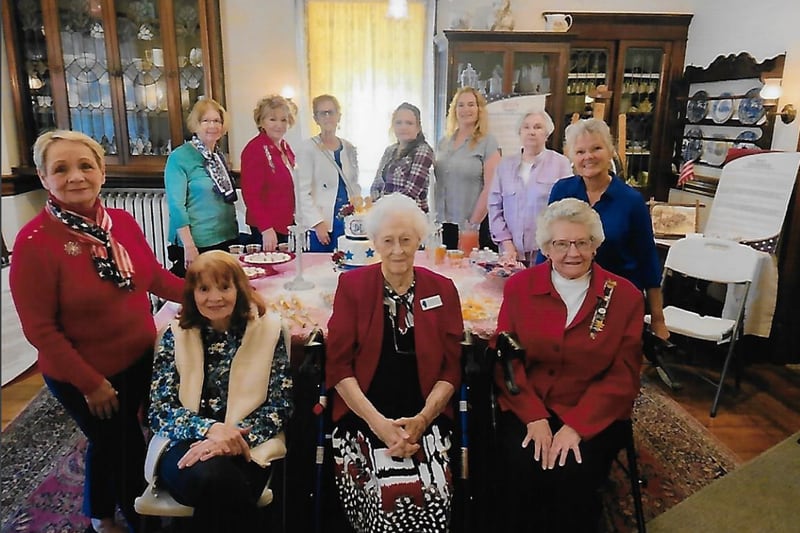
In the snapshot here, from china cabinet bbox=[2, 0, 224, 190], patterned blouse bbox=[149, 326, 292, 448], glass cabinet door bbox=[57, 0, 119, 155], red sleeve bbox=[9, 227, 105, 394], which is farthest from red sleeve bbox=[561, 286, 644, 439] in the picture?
glass cabinet door bbox=[57, 0, 119, 155]

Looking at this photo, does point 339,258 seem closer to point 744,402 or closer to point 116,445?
point 116,445

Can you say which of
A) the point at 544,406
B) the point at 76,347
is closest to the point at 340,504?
the point at 544,406

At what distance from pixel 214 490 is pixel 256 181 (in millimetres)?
2059

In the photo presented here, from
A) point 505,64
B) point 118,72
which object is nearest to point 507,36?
point 505,64

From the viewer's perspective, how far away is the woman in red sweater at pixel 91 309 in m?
1.63

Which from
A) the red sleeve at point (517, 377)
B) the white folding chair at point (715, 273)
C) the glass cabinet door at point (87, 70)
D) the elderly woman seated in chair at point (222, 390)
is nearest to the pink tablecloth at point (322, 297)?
the red sleeve at point (517, 377)

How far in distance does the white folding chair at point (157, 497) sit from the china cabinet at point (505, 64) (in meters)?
3.33

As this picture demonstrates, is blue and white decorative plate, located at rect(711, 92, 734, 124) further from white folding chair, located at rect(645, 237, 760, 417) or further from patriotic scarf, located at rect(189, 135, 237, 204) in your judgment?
patriotic scarf, located at rect(189, 135, 237, 204)

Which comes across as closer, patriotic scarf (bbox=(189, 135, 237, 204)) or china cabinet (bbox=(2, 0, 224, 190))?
patriotic scarf (bbox=(189, 135, 237, 204))

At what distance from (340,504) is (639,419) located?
1.71m

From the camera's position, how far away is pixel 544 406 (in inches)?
73.4

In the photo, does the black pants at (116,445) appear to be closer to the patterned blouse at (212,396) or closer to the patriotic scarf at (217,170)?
the patterned blouse at (212,396)

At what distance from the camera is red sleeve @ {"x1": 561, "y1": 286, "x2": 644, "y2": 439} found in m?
1.80

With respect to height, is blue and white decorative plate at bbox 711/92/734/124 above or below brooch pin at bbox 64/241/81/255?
above
